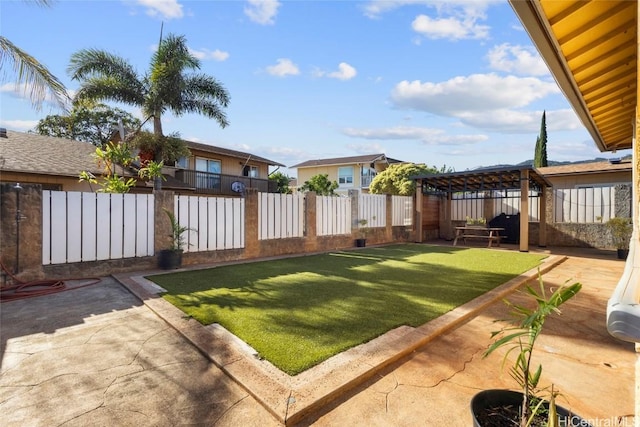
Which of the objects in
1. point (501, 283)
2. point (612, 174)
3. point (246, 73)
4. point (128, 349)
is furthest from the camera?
point (612, 174)

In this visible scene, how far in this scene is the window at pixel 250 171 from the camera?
78.7 feet

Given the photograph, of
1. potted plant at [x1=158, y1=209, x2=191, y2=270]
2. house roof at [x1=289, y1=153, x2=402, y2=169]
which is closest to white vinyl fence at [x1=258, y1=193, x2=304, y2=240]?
potted plant at [x1=158, y1=209, x2=191, y2=270]

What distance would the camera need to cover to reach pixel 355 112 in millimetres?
15828

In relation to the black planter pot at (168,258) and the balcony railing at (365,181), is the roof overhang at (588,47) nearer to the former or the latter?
the black planter pot at (168,258)

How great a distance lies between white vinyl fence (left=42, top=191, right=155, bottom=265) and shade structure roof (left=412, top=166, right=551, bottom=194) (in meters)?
11.2

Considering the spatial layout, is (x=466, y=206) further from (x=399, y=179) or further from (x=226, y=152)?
(x=226, y=152)

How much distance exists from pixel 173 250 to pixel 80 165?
8.62 metres

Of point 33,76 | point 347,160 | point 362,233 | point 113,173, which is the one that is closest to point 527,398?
point 113,173

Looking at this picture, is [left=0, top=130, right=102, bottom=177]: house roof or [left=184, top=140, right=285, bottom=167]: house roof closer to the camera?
[left=0, top=130, right=102, bottom=177]: house roof

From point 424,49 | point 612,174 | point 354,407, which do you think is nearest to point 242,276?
point 354,407

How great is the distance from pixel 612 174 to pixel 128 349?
20.7 meters

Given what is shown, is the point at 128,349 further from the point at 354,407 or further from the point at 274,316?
the point at 354,407

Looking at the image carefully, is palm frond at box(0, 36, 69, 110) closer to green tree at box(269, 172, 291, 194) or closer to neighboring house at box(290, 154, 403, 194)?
green tree at box(269, 172, 291, 194)

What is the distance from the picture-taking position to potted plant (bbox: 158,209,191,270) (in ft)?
24.2
